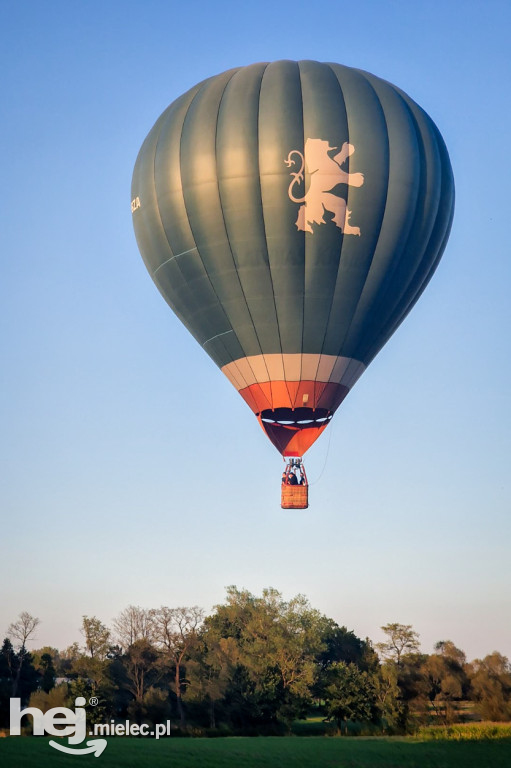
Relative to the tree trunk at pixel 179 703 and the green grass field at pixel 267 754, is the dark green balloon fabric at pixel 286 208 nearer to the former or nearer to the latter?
the green grass field at pixel 267 754

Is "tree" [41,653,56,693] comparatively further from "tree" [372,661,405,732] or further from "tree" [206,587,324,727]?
"tree" [372,661,405,732]

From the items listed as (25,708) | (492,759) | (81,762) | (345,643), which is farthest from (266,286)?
(345,643)

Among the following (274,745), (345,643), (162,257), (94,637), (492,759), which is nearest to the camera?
(162,257)

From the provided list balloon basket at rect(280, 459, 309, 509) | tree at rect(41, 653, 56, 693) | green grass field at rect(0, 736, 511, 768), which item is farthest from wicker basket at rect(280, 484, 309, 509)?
tree at rect(41, 653, 56, 693)

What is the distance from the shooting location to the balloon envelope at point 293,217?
30453 millimetres

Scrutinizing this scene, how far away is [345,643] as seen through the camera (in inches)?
3152

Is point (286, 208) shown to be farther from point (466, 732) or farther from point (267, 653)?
point (267, 653)

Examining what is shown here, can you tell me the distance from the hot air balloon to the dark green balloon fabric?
4 cm

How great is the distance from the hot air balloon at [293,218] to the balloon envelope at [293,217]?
0.04 meters

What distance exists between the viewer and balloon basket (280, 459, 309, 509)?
32.6 meters

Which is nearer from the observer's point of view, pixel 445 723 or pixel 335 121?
pixel 335 121

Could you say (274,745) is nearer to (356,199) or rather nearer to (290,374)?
(290,374)

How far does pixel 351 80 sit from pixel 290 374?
9.06 metres

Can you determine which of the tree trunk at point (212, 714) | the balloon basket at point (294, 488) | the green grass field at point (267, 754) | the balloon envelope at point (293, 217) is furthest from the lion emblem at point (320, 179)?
the tree trunk at point (212, 714)
